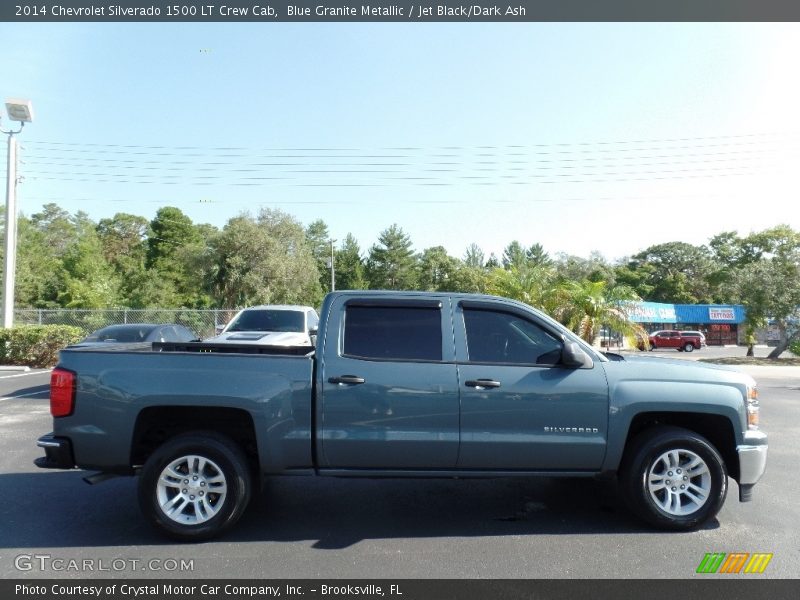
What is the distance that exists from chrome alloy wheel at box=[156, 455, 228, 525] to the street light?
70.3 feet

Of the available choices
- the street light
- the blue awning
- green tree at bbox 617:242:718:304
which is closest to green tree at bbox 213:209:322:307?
the street light

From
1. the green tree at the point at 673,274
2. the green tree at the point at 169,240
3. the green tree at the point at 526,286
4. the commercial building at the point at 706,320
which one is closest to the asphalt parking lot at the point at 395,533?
the green tree at the point at 526,286

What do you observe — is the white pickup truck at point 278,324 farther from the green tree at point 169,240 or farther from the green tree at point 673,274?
the green tree at point 673,274

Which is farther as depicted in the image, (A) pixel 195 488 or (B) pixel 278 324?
(B) pixel 278 324

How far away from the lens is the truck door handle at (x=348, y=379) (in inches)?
190

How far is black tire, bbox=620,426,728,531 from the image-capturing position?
4.97m

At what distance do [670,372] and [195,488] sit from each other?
13.2 ft

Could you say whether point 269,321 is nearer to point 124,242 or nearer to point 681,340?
point 681,340

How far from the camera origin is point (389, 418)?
482cm

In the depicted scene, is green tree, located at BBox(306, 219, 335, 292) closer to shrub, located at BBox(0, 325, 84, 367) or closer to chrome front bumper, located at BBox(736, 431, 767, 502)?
shrub, located at BBox(0, 325, 84, 367)

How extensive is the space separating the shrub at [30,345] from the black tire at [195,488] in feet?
62.0

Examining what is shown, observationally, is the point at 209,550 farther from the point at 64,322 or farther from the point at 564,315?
the point at 64,322
